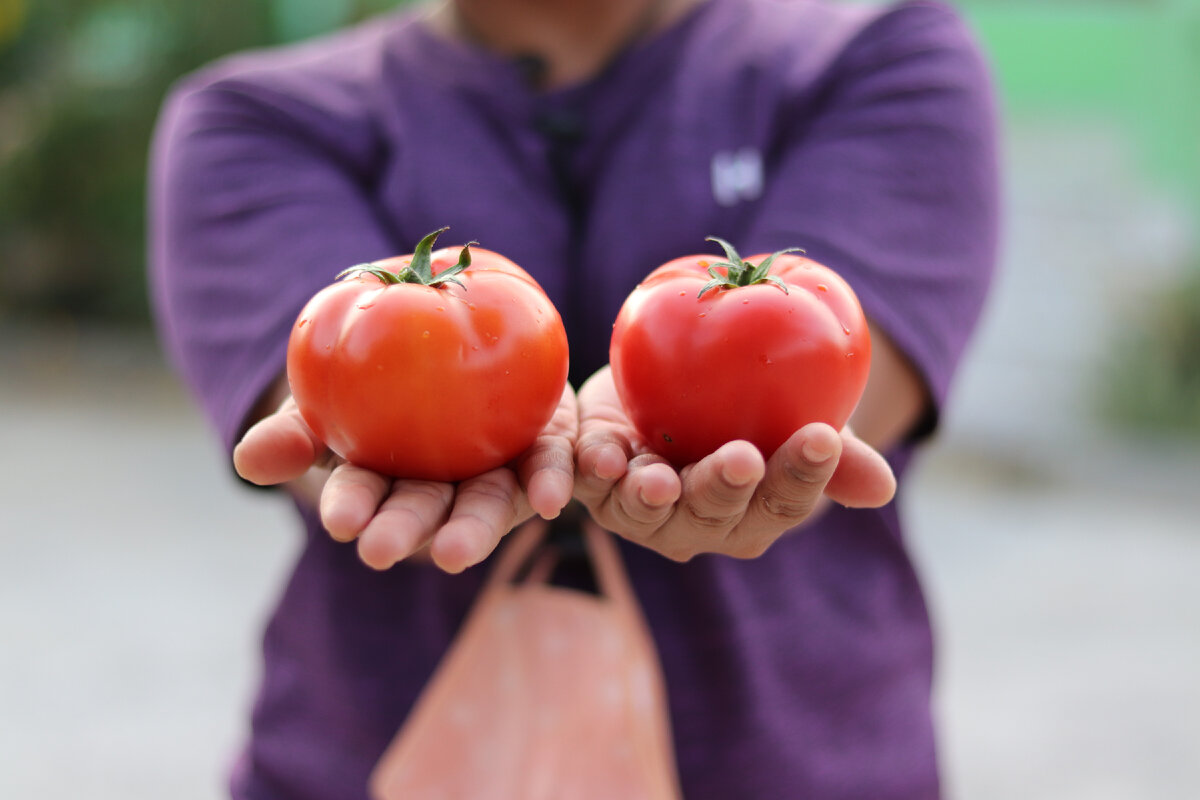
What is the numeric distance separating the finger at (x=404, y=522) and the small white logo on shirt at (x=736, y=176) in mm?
584

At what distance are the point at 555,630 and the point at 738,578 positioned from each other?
23 cm

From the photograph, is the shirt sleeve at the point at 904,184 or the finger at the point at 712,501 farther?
the shirt sleeve at the point at 904,184

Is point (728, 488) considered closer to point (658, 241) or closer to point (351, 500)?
point (351, 500)

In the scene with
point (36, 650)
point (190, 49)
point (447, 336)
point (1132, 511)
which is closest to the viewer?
point (447, 336)

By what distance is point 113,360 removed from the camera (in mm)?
6191

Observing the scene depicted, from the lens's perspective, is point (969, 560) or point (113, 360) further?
point (113, 360)

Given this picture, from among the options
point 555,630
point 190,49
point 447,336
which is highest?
point 447,336

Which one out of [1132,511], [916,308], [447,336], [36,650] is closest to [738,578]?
[916,308]

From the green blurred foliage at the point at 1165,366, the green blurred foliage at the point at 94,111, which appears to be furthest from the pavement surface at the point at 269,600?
the green blurred foliage at the point at 94,111

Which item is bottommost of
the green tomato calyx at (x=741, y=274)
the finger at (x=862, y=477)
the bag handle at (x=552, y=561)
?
the bag handle at (x=552, y=561)

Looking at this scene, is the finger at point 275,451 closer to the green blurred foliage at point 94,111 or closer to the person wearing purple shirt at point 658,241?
the person wearing purple shirt at point 658,241

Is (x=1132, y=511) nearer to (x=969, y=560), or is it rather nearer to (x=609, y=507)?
(x=969, y=560)

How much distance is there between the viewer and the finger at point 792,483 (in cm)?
84

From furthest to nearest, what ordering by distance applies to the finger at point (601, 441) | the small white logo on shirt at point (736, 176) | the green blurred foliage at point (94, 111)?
the green blurred foliage at point (94, 111) → the small white logo on shirt at point (736, 176) → the finger at point (601, 441)
